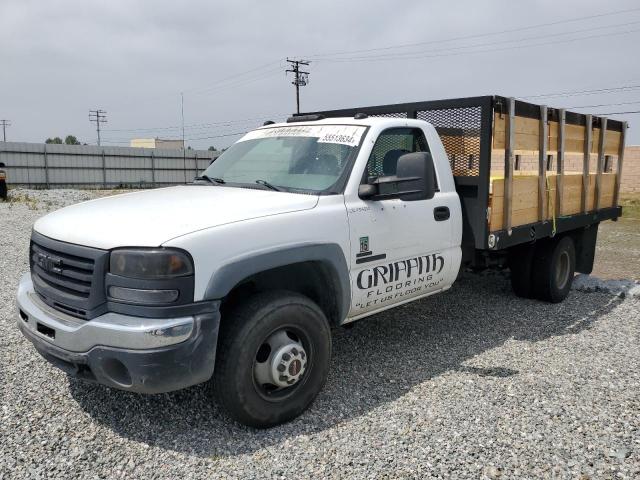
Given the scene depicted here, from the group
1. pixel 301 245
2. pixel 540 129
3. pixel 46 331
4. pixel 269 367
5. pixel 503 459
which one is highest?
pixel 540 129

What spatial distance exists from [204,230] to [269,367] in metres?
0.94

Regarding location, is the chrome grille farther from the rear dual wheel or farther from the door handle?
the rear dual wheel

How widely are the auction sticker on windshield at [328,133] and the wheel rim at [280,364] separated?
1.52 metres

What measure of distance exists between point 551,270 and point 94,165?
30726 millimetres

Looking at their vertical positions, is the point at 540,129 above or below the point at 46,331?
above

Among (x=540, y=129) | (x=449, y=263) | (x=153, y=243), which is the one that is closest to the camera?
(x=153, y=243)

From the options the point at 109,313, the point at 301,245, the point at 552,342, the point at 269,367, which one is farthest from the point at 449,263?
the point at 109,313

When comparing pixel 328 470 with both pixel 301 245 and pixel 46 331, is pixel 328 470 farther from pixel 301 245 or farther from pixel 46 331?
pixel 46 331

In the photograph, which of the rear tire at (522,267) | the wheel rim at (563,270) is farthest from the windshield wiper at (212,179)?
the wheel rim at (563,270)

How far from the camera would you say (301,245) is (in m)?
3.44

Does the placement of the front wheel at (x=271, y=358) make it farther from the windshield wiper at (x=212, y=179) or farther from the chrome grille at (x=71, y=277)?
the windshield wiper at (x=212, y=179)

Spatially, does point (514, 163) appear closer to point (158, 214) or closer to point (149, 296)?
point (158, 214)

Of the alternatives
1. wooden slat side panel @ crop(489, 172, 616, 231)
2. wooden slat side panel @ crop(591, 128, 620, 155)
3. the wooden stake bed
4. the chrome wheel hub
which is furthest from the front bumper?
wooden slat side panel @ crop(591, 128, 620, 155)

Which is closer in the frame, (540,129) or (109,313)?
(109,313)
